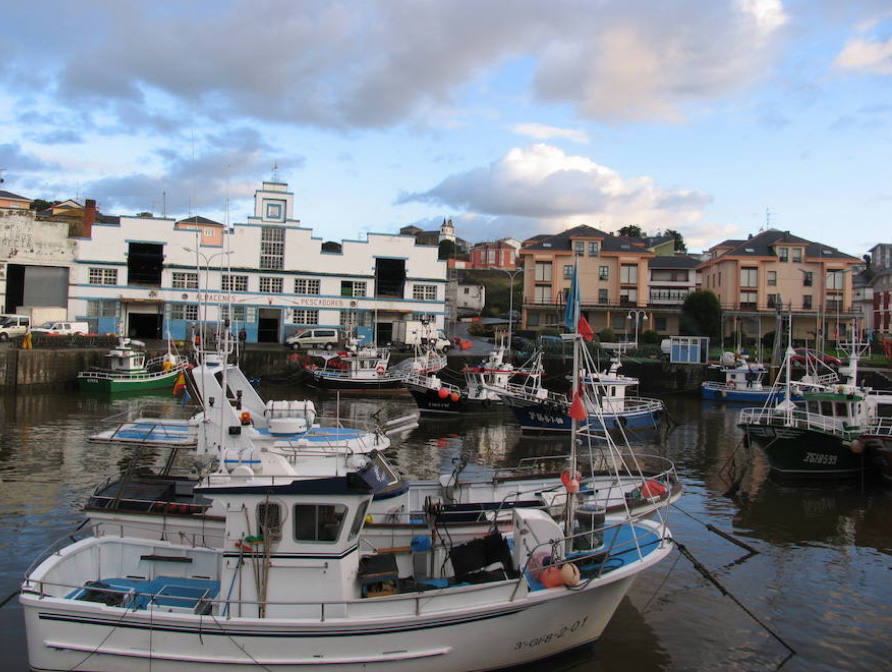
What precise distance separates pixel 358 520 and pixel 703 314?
60929 millimetres

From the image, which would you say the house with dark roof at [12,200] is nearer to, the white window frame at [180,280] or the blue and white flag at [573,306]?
the white window frame at [180,280]

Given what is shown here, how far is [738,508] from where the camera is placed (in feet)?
67.6

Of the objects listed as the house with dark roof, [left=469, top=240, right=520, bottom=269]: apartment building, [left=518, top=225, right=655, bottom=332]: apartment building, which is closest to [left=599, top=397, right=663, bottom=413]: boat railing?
[left=518, top=225, right=655, bottom=332]: apartment building

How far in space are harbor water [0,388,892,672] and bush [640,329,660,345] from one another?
3475 cm

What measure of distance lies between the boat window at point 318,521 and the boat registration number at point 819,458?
19.5 metres

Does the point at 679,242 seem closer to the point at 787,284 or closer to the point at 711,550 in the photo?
the point at 787,284

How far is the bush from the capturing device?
66.2 m

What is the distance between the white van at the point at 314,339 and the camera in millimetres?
52344

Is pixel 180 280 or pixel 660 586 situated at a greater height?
pixel 180 280

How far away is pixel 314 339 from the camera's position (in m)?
52.6

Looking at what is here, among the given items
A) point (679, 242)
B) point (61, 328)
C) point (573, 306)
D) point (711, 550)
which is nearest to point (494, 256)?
point (679, 242)

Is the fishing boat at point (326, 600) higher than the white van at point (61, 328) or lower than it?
lower

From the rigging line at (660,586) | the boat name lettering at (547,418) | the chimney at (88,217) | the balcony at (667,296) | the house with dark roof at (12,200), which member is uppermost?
the house with dark roof at (12,200)

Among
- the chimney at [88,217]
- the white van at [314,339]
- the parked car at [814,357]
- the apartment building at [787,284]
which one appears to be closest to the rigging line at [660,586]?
the parked car at [814,357]
